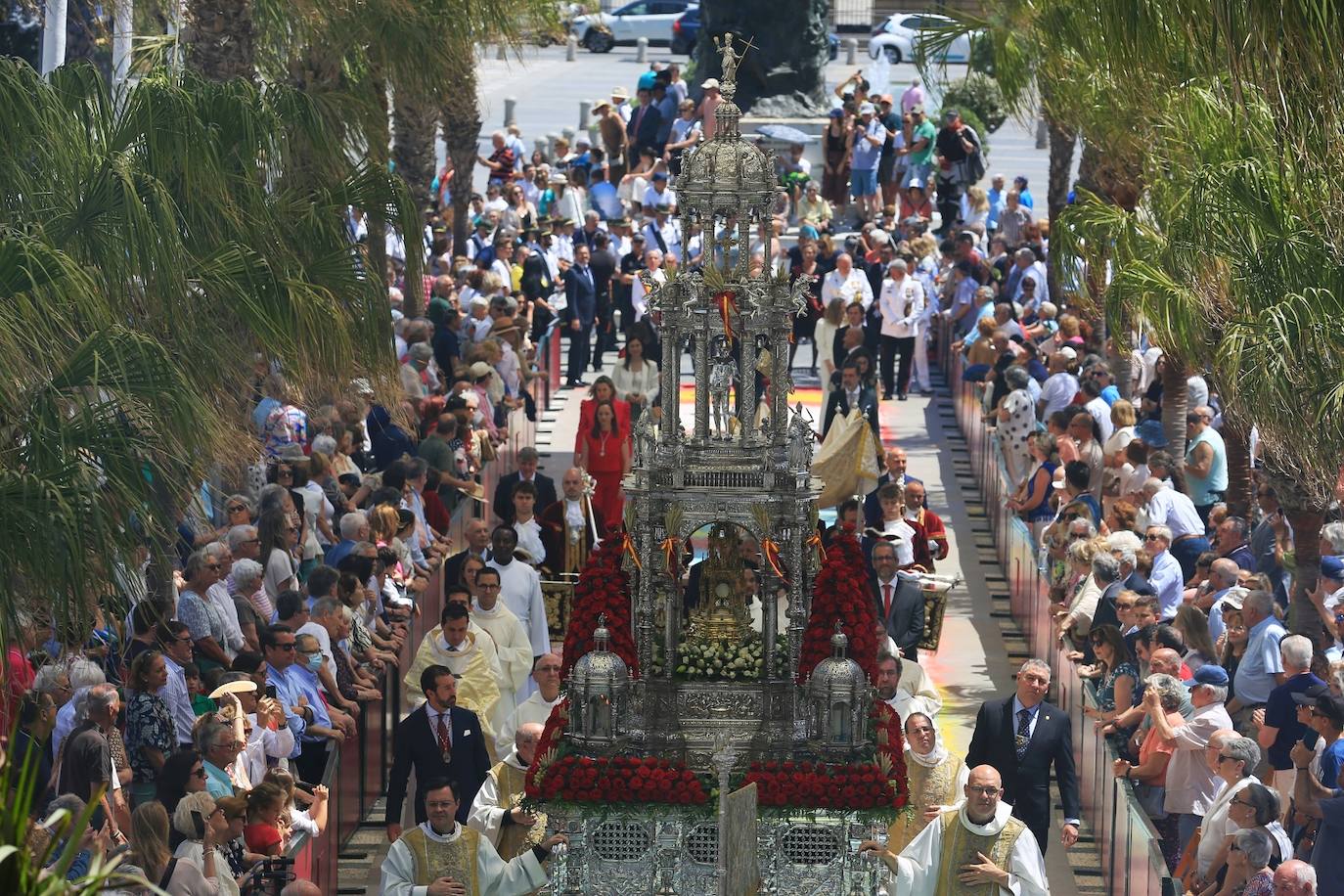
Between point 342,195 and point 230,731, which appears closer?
point 230,731

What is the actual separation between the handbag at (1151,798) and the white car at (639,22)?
5161cm

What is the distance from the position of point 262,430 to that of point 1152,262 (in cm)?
720

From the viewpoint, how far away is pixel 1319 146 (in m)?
13.0

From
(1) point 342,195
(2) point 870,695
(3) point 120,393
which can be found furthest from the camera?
(1) point 342,195

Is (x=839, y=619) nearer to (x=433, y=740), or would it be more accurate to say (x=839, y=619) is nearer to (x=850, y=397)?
(x=433, y=740)

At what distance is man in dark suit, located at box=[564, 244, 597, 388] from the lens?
29.8 m

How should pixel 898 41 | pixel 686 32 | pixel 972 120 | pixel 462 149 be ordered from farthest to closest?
pixel 686 32 → pixel 898 41 → pixel 972 120 → pixel 462 149

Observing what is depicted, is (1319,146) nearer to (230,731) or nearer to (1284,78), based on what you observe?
(1284,78)

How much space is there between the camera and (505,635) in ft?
54.5

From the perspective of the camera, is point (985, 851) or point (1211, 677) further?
point (1211, 677)

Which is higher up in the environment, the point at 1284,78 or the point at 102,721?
the point at 1284,78

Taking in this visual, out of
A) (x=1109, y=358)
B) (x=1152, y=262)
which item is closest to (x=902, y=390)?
(x=1109, y=358)

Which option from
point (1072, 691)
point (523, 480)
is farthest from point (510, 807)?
point (523, 480)

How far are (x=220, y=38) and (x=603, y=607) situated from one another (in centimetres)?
618
